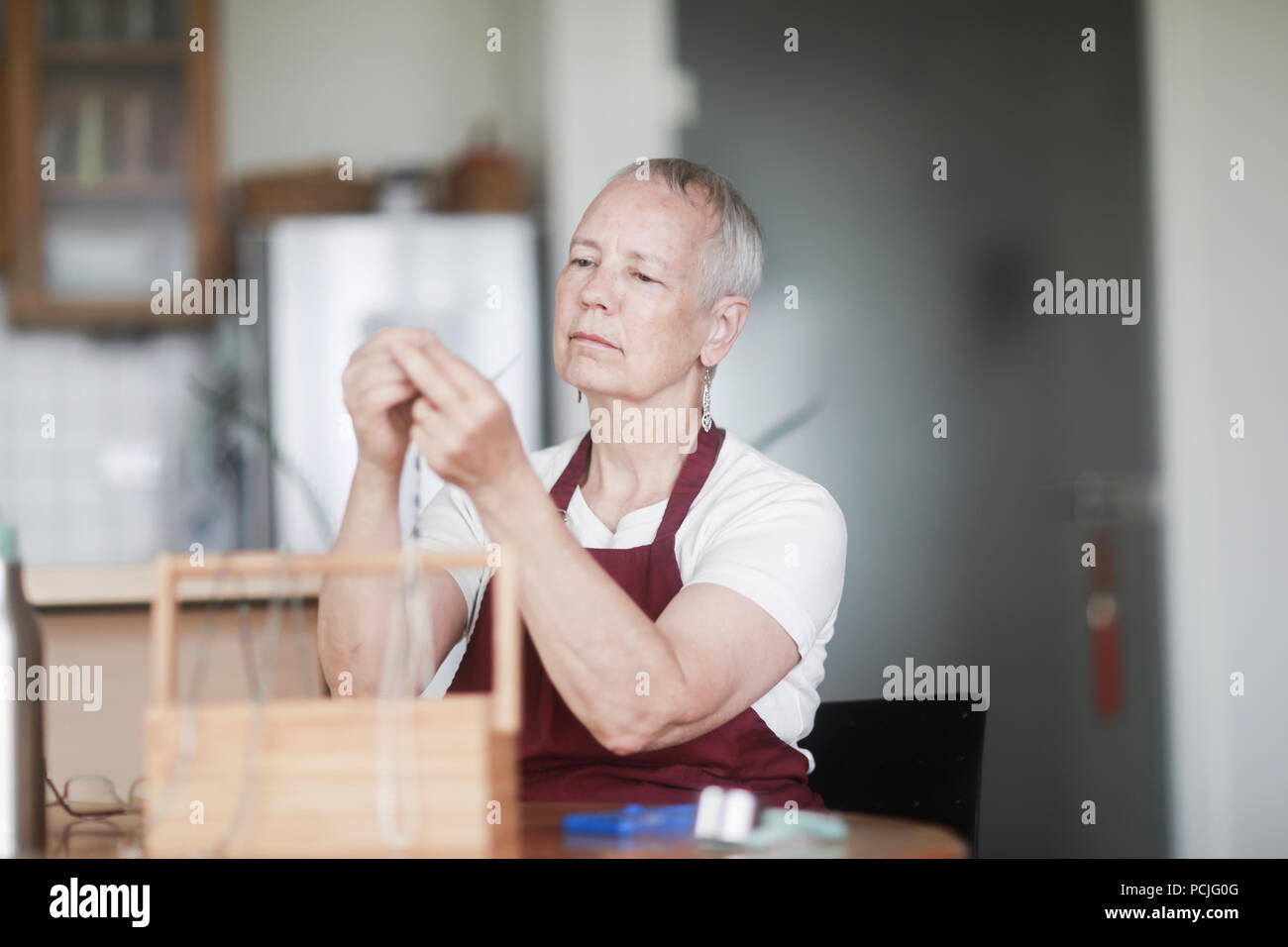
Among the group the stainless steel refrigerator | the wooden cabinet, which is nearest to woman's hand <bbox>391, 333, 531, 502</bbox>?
the stainless steel refrigerator

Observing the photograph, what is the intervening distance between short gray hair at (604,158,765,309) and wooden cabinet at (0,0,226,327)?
2.01m

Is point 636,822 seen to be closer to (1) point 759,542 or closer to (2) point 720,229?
(1) point 759,542

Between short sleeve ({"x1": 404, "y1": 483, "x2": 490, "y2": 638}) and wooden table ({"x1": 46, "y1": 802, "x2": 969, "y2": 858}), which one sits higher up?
short sleeve ({"x1": 404, "y1": 483, "x2": 490, "y2": 638})

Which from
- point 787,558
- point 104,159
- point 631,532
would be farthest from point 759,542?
point 104,159

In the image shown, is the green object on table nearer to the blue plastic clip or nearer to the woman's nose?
the blue plastic clip

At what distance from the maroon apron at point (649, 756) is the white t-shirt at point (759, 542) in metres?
0.02

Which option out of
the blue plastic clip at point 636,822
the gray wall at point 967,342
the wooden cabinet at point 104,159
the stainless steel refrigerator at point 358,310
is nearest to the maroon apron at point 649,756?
the blue plastic clip at point 636,822

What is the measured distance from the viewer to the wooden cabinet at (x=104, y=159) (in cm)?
301

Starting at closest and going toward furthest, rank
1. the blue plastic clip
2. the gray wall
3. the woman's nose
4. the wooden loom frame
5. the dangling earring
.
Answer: the wooden loom frame < the blue plastic clip < the woman's nose < the dangling earring < the gray wall

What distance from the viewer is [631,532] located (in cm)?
129

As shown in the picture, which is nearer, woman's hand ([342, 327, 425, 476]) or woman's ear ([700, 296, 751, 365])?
woman's hand ([342, 327, 425, 476])

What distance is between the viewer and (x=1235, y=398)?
2.22 metres

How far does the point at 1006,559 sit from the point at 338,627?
1557 millimetres

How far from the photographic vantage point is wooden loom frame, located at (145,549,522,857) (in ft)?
2.31
